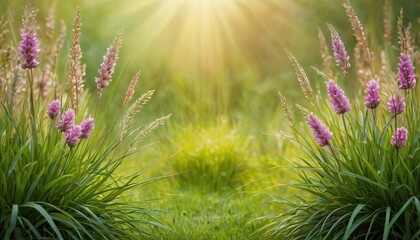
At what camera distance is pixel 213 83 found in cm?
920

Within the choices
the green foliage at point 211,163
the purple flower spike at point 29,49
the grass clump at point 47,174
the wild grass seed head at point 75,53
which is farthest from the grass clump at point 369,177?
the green foliage at point 211,163

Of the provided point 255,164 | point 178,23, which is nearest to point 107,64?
point 255,164

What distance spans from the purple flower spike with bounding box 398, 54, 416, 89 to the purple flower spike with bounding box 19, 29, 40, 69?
1898 millimetres

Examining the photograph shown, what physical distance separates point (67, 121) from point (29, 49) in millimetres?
422

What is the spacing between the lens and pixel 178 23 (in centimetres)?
1236

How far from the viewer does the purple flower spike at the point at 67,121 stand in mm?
3338

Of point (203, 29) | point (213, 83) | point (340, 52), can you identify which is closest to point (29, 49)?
point (340, 52)

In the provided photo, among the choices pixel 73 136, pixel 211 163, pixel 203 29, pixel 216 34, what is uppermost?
pixel 203 29

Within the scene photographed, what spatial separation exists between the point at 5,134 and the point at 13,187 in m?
0.34

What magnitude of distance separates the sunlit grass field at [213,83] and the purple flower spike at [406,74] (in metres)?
0.64

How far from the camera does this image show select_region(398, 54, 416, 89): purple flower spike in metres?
3.34

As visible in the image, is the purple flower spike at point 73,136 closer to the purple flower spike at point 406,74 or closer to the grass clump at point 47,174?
the grass clump at point 47,174

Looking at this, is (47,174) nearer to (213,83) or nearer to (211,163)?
(211,163)

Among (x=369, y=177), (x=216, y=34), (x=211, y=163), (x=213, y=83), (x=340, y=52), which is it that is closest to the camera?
(x=369, y=177)
